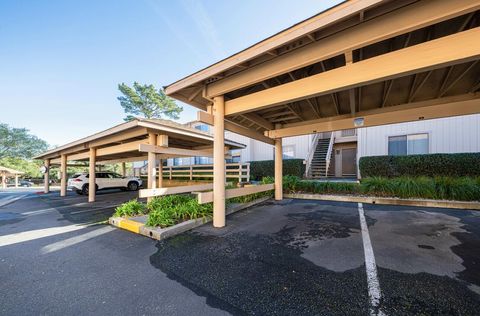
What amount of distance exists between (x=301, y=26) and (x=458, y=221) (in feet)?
18.3

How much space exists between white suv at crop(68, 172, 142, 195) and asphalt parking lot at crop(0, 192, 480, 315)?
29.3 ft

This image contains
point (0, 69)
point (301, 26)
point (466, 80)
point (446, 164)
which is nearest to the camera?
point (301, 26)

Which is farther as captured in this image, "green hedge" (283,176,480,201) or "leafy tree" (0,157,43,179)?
"leafy tree" (0,157,43,179)

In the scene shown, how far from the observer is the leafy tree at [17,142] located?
26578 mm

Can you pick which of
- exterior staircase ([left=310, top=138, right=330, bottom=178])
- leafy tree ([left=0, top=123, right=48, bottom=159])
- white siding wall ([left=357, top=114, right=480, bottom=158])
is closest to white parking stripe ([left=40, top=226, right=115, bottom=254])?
exterior staircase ([left=310, top=138, right=330, bottom=178])

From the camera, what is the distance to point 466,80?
4.03m

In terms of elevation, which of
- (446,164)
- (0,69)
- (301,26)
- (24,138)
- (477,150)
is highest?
(0,69)

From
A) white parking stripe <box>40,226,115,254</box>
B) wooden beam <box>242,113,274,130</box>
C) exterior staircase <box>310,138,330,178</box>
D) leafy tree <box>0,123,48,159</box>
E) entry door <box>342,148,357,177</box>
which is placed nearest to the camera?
white parking stripe <box>40,226,115,254</box>

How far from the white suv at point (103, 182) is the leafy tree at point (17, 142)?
2635cm

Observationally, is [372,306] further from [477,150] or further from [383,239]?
[477,150]

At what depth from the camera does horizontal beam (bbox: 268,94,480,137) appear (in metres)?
4.30

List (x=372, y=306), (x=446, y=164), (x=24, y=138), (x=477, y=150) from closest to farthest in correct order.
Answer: (x=372, y=306) → (x=446, y=164) → (x=477, y=150) → (x=24, y=138)

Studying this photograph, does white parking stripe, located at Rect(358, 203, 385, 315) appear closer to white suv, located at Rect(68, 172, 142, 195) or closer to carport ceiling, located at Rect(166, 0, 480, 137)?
carport ceiling, located at Rect(166, 0, 480, 137)

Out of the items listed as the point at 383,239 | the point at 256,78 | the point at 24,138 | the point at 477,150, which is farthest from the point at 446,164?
the point at 24,138
